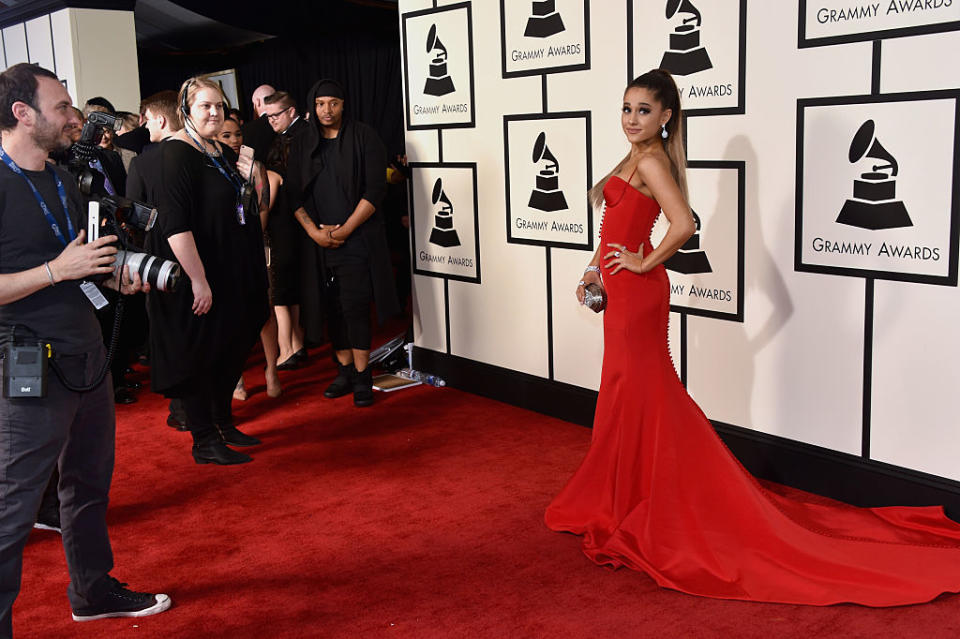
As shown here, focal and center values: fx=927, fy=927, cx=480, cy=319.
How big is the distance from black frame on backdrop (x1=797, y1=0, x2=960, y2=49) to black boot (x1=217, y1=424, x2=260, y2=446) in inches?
125

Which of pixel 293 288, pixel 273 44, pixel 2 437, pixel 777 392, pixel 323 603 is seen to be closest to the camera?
pixel 2 437

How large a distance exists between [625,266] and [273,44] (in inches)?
364

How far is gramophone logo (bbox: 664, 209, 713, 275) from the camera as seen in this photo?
4.09 metres

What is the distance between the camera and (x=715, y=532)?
3.15 meters

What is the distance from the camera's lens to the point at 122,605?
2973mm

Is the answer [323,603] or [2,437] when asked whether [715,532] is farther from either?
[2,437]

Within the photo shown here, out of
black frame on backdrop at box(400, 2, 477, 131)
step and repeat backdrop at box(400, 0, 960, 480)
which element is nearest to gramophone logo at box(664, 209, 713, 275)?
step and repeat backdrop at box(400, 0, 960, 480)

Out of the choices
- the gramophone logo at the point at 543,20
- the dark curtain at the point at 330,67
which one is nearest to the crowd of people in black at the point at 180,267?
the gramophone logo at the point at 543,20

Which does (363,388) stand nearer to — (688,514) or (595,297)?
(595,297)

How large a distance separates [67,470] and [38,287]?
0.64 m

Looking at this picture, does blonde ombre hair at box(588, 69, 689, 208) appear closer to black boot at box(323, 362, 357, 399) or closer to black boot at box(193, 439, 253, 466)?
black boot at box(193, 439, 253, 466)

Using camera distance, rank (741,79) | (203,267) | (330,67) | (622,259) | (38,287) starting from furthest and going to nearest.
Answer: (330,67) → (203,267) → (741,79) → (622,259) → (38,287)

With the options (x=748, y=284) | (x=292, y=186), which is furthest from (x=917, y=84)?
(x=292, y=186)

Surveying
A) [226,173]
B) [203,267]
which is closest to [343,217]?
[226,173]
